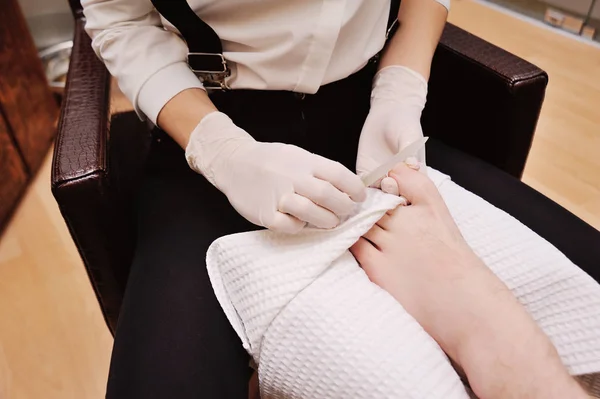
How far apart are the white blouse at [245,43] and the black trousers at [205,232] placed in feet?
0.15

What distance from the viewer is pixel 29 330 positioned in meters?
1.21

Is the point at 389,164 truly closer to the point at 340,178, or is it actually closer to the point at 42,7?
the point at 340,178

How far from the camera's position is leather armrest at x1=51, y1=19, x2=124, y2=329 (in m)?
0.63

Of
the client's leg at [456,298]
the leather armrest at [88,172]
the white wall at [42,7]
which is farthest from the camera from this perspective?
the white wall at [42,7]

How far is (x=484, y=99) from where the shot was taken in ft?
2.67

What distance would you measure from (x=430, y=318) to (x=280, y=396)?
0.63ft

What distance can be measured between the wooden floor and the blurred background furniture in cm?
6

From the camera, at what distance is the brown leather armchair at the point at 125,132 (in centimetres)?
65

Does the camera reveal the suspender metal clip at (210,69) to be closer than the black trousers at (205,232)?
No

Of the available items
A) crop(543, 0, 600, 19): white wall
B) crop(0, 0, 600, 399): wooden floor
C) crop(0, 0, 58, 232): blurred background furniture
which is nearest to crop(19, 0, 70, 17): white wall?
crop(0, 0, 58, 232): blurred background furniture

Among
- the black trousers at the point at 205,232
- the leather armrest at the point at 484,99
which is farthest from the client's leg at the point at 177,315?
the leather armrest at the point at 484,99

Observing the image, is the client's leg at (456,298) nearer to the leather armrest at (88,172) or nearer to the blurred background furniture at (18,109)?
the leather armrest at (88,172)

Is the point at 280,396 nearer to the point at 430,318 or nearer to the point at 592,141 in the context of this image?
the point at 430,318

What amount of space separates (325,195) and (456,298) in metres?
0.18
